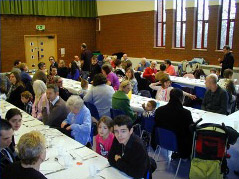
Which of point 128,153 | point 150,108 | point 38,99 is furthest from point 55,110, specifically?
point 128,153

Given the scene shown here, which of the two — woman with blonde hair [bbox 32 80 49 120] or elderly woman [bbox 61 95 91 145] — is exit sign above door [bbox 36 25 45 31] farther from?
elderly woman [bbox 61 95 91 145]

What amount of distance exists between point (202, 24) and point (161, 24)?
2.28m

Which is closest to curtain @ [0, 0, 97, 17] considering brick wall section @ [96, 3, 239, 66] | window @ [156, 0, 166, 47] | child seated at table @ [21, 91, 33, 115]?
brick wall section @ [96, 3, 239, 66]

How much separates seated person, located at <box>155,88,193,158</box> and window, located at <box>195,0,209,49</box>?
8313mm

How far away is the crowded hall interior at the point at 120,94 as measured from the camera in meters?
2.85

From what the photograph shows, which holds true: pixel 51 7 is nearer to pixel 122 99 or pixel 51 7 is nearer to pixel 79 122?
pixel 122 99

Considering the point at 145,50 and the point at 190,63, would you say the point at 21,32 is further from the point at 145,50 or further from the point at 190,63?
the point at 190,63

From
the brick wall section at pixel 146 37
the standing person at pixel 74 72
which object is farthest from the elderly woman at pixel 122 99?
the brick wall section at pixel 146 37

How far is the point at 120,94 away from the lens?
497 cm

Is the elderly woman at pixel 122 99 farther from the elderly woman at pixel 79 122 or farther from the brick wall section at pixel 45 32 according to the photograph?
the brick wall section at pixel 45 32

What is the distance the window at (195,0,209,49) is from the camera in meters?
11.2

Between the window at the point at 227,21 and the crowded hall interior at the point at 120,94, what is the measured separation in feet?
0.13

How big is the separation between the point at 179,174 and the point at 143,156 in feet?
5.93

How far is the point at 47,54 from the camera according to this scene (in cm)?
1452
